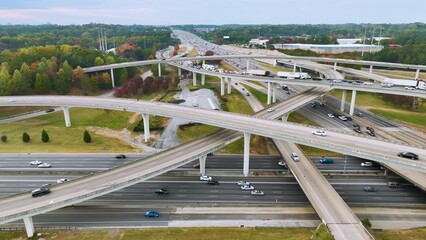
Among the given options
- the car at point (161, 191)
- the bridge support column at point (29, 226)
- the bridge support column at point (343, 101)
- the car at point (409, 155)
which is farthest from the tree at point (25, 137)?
the bridge support column at point (343, 101)

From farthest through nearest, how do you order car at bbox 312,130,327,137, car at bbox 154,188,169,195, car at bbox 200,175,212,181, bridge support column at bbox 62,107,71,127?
bridge support column at bbox 62,107,71,127
car at bbox 200,175,212,181
car at bbox 312,130,327,137
car at bbox 154,188,169,195

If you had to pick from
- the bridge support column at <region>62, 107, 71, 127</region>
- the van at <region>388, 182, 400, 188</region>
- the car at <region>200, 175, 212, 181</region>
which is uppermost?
the bridge support column at <region>62, 107, 71, 127</region>

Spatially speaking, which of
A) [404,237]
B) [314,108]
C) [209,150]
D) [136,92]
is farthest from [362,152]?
[136,92]

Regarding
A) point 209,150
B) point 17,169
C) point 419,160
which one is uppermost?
point 419,160

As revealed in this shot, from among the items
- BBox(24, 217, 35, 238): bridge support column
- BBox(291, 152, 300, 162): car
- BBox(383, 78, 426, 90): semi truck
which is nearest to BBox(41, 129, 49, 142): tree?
BBox(24, 217, 35, 238): bridge support column

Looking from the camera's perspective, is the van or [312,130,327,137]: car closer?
[312,130,327,137]: car

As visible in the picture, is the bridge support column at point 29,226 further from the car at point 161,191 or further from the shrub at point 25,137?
the shrub at point 25,137

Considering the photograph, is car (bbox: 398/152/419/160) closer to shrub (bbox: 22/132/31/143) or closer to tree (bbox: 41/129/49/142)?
tree (bbox: 41/129/49/142)

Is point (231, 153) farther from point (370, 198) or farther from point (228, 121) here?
point (370, 198)

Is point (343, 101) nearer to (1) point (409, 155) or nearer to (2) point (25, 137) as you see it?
(1) point (409, 155)

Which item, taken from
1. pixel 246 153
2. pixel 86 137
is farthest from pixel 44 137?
pixel 246 153

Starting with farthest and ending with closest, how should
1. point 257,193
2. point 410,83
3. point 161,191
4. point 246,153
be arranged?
point 410,83 → point 246,153 → point 161,191 → point 257,193
